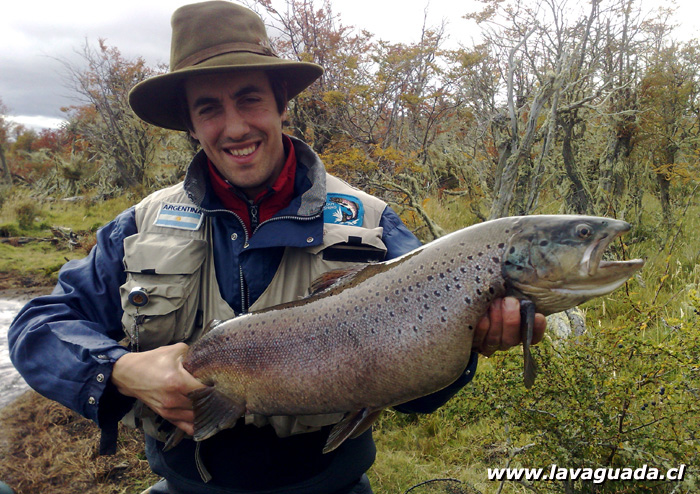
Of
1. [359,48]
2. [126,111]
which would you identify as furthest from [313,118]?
[126,111]

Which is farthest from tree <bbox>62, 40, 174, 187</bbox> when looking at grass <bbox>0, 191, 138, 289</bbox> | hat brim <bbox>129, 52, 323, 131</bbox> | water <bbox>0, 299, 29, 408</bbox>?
hat brim <bbox>129, 52, 323, 131</bbox>

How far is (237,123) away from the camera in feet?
7.97

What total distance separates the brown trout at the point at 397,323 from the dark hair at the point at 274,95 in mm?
1241

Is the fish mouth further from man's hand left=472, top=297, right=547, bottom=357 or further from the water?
the water

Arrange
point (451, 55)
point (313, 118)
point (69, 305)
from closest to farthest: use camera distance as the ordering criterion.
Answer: point (69, 305), point (313, 118), point (451, 55)

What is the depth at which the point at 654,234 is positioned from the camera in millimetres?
6336

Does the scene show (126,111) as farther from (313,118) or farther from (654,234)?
(654,234)

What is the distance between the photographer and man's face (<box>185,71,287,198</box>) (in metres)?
2.44

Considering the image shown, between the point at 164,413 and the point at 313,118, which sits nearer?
the point at 164,413

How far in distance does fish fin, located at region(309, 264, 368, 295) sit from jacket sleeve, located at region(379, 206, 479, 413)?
1.34 feet

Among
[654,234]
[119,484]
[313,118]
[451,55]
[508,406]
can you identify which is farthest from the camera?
[451,55]

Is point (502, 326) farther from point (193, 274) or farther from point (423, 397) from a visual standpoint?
point (193, 274)

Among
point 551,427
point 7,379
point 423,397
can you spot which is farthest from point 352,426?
point 7,379

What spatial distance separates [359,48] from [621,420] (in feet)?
23.2
